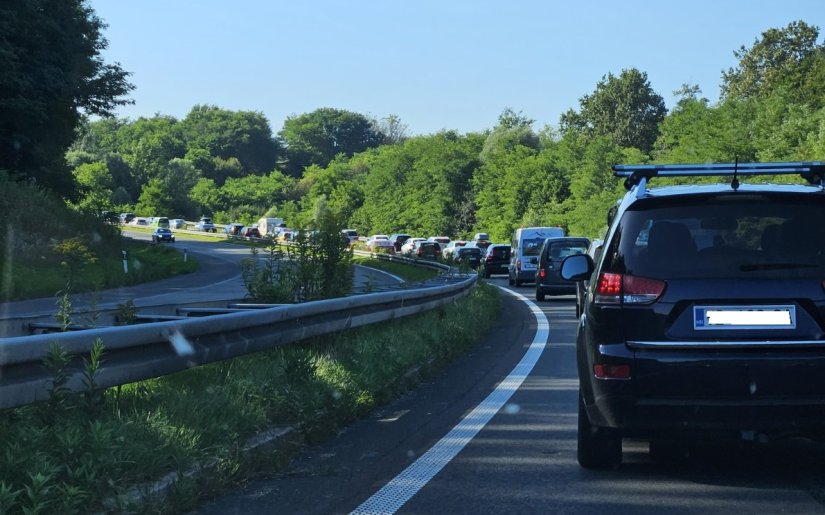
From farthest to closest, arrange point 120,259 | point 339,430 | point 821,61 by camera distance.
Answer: point 821,61 → point 120,259 → point 339,430

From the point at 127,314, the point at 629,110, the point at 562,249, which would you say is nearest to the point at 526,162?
the point at 629,110

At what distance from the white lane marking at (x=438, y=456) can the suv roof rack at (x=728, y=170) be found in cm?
209

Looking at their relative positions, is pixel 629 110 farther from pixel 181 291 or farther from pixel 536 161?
pixel 181 291

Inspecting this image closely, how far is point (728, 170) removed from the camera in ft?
21.3

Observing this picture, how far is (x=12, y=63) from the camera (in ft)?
131

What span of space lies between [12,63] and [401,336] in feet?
104

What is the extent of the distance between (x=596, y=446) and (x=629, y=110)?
119129 millimetres

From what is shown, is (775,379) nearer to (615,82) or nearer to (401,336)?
(401,336)

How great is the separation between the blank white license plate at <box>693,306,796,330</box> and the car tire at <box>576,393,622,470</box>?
103 centimetres

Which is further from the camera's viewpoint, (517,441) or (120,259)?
(120,259)

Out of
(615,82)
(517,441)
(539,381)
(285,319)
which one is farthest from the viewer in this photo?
(615,82)

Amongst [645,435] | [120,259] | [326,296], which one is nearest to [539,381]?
[326,296]

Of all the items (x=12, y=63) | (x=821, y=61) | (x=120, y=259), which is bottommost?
(x=120, y=259)

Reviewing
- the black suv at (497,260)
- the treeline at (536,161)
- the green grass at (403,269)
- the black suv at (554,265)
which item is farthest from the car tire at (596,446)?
the treeline at (536,161)
